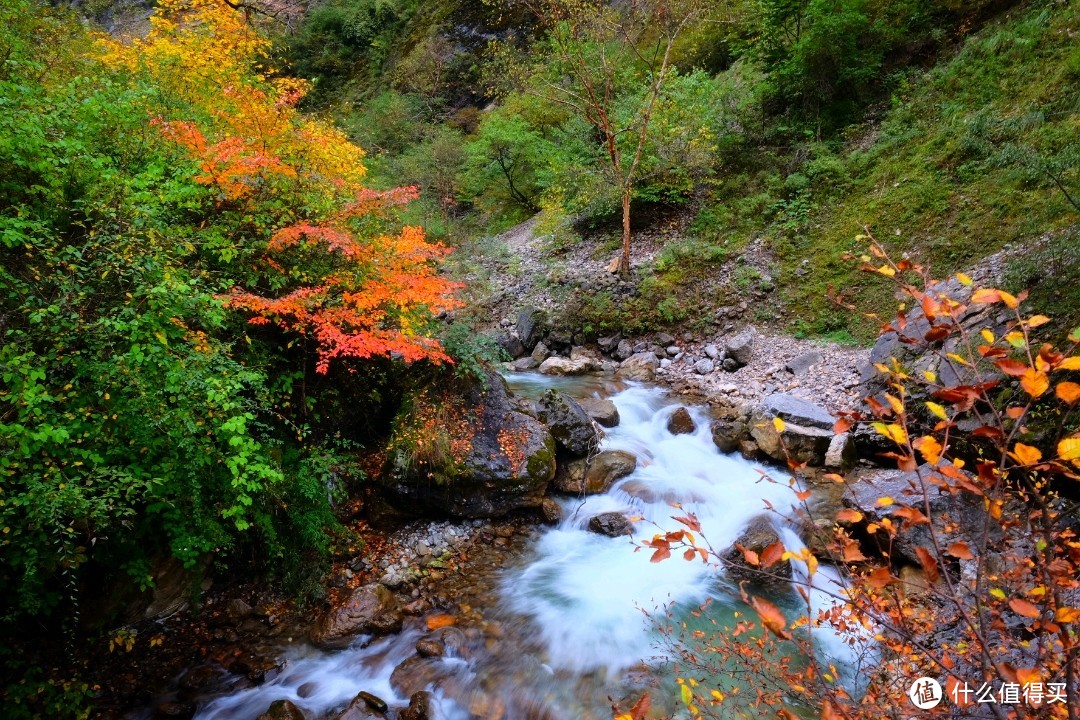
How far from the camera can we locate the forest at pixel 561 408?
10.6ft

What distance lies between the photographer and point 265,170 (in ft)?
18.2

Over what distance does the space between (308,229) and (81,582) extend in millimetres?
3961

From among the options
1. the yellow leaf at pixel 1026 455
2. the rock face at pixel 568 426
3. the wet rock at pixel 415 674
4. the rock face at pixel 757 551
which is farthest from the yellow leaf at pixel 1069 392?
the rock face at pixel 568 426

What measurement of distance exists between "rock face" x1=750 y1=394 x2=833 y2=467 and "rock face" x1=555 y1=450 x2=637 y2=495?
213 centimetres

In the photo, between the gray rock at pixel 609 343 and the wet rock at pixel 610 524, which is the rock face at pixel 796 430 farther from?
the gray rock at pixel 609 343

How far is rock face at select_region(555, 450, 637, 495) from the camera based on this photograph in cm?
743

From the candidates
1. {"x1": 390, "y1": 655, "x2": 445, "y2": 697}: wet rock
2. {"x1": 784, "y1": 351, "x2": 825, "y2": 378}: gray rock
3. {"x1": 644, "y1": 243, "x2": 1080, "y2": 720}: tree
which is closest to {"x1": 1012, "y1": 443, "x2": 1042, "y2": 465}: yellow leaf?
{"x1": 644, "y1": 243, "x2": 1080, "y2": 720}: tree

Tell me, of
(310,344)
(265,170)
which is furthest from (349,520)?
(265,170)

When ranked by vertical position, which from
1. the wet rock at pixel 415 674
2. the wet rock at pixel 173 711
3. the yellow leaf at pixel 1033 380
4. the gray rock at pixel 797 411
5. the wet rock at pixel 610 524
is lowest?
the gray rock at pixel 797 411

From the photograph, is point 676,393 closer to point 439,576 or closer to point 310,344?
point 439,576

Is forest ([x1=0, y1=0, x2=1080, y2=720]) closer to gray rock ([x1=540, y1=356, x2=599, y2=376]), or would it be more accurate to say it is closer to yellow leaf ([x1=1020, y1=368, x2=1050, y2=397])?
yellow leaf ([x1=1020, y1=368, x2=1050, y2=397])

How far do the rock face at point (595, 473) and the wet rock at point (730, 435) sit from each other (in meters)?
1.59

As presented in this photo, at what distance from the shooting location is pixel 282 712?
4359mm

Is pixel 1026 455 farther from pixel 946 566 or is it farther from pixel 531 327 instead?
pixel 531 327
